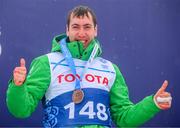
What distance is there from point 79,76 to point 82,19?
30 cm

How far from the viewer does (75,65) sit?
7.27ft

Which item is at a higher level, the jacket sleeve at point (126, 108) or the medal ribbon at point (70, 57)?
the medal ribbon at point (70, 57)

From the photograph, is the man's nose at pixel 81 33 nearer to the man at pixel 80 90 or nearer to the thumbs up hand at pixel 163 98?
the man at pixel 80 90

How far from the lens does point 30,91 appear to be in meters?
2.10

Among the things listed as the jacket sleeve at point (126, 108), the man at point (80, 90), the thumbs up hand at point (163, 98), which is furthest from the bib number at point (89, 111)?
the thumbs up hand at point (163, 98)

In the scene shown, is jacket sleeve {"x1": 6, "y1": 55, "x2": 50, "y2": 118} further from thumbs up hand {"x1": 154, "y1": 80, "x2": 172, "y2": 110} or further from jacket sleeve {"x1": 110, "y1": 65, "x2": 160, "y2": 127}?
thumbs up hand {"x1": 154, "y1": 80, "x2": 172, "y2": 110}

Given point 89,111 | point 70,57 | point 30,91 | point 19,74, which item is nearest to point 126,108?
point 89,111

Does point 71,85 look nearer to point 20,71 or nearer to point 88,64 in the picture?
point 88,64

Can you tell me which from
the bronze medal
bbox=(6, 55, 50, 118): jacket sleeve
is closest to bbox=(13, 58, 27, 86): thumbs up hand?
bbox=(6, 55, 50, 118): jacket sleeve

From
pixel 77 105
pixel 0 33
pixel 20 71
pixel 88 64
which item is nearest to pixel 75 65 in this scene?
pixel 88 64

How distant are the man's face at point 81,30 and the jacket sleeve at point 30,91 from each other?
0.19 meters

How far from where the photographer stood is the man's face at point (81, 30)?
2262 mm

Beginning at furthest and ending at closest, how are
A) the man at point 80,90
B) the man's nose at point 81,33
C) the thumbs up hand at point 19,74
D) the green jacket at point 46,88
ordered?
the man's nose at point 81,33, the man at point 80,90, the green jacket at point 46,88, the thumbs up hand at point 19,74

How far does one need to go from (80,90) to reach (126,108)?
0.95 ft
